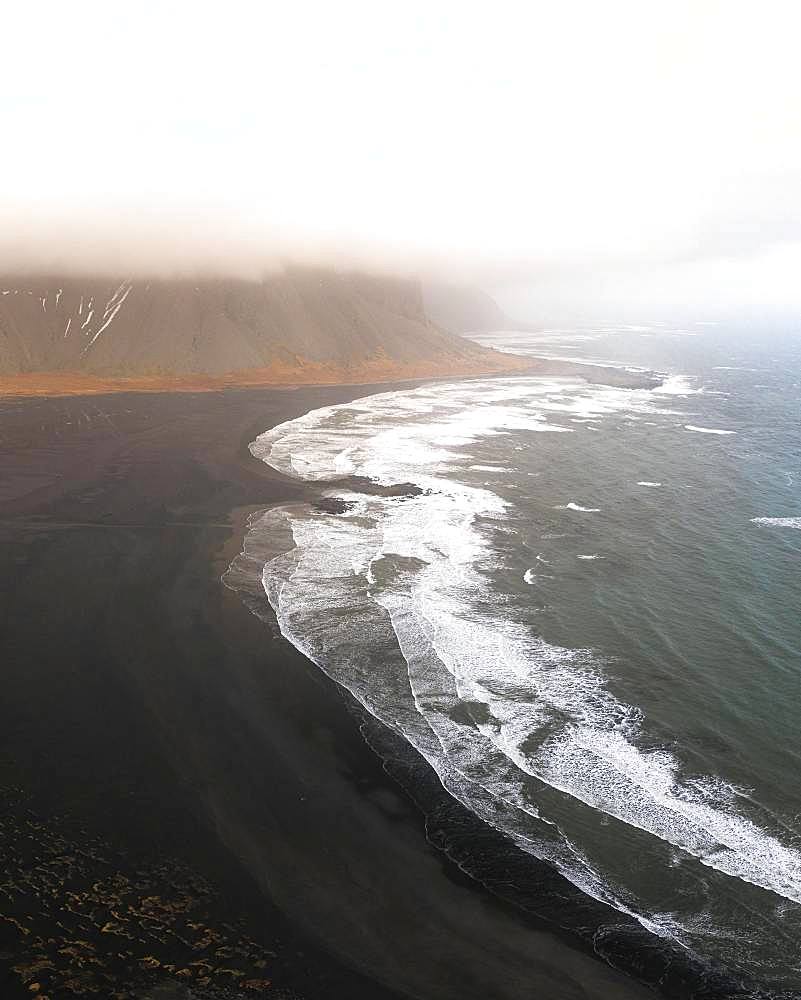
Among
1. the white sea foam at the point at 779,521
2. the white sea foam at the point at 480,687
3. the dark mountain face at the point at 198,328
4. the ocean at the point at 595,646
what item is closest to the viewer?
the ocean at the point at 595,646

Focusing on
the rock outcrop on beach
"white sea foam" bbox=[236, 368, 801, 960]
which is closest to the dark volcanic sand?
"white sea foam" bbox=[236, 368, 801, 960]

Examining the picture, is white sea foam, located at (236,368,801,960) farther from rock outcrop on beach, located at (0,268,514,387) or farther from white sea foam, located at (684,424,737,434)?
rock outcrop on beach, located at (0,268,514,387)

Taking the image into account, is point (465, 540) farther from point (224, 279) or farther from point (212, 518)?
point (224, 279)

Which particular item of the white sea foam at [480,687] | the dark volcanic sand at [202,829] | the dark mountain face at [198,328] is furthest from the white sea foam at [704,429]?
the dark mountain face at [198,328]

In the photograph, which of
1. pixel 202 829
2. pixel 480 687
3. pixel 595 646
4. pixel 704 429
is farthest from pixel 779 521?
pixel 202 829

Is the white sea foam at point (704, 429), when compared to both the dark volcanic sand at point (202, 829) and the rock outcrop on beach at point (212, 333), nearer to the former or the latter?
the rock outcrop on beach at point (212, 333)

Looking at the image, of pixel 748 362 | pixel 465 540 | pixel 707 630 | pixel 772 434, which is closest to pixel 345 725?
pixel 707 630
